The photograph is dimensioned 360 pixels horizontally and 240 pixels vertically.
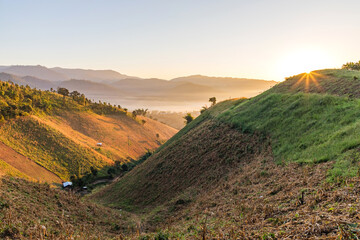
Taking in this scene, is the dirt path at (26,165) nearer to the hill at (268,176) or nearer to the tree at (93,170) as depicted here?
the tree at (93,170)

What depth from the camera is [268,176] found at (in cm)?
1166

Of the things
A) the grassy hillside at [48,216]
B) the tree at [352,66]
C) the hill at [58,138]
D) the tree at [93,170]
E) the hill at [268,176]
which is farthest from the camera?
the tree at [93,170]

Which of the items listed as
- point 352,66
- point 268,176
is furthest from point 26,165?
point 352,66

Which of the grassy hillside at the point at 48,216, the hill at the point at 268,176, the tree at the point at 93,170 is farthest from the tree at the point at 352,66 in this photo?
the tree at the point at 93,170

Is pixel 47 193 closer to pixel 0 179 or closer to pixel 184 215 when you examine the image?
pixel 0 179

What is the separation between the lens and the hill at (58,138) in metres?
42.5

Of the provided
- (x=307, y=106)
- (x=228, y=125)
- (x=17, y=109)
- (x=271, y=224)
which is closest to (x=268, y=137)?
(x=307, y=106)

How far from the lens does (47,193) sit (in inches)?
543

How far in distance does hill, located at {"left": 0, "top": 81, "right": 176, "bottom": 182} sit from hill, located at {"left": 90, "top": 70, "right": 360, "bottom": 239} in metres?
24.7

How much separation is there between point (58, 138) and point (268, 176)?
56650 mm

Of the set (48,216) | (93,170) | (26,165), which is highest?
(48,216)

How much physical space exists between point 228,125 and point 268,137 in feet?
25.2

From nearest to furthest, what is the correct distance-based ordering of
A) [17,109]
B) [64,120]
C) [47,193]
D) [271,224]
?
1. [271,224]
2. [47,193]
3. [17,109]
4. [64,120]

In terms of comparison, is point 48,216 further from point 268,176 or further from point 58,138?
point 58,138
